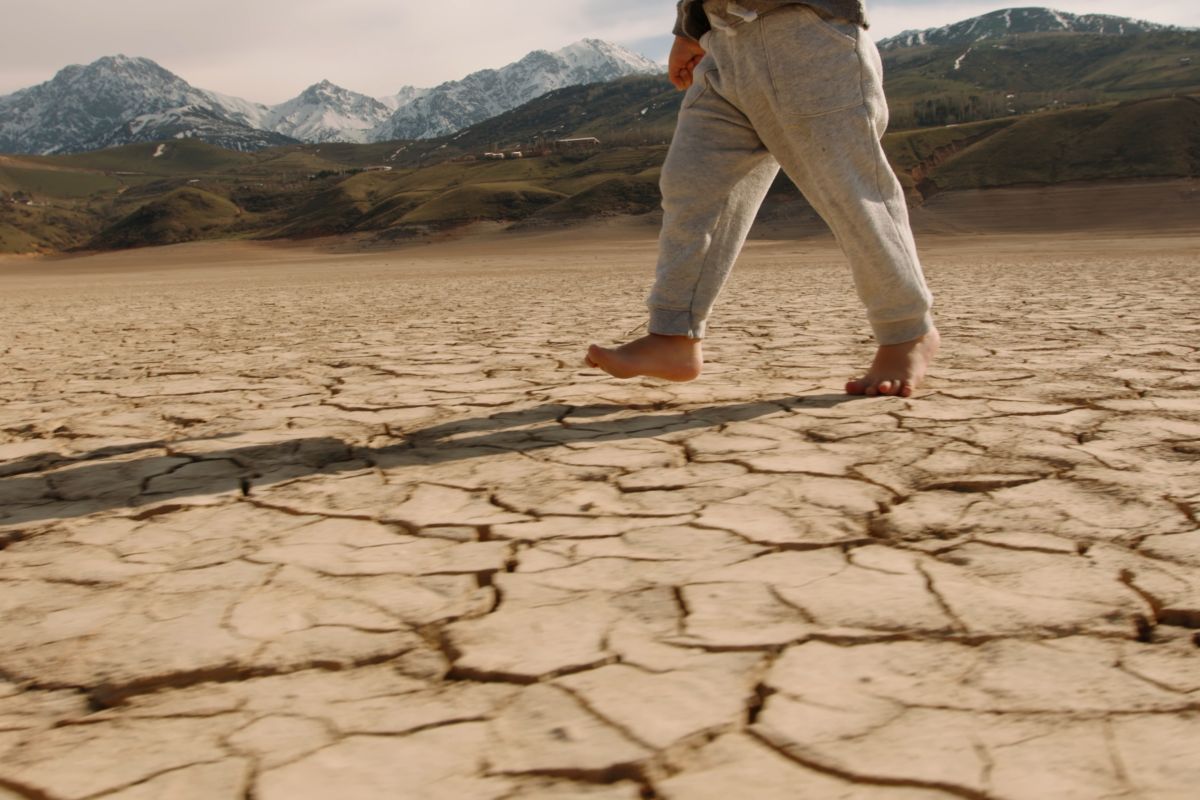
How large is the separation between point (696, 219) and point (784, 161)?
0.22m

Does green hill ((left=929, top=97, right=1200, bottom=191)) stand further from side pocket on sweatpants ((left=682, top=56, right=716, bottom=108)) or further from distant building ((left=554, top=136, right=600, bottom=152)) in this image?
side pocket on sweatpants ((left=682, top=56, right=716, bottom=108))

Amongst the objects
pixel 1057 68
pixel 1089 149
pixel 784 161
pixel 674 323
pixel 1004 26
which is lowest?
pixel 674 323

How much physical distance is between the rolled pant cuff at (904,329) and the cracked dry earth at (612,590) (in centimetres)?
16

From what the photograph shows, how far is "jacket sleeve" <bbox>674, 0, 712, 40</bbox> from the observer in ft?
6.98

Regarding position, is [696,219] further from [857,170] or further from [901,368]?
[901,368]

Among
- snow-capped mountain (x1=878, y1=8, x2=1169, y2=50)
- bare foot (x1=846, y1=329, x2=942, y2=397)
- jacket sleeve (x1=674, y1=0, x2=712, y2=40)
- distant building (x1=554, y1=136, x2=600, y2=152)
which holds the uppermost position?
snow-capped mountain (x1=878, y1=8, x2=1169, y2=50)

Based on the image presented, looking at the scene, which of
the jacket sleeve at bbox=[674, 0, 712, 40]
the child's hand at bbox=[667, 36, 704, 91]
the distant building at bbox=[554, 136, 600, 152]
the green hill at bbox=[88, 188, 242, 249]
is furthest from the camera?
the distant building at bbox=[554, 136, 600, 152]

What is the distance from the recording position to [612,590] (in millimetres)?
1266

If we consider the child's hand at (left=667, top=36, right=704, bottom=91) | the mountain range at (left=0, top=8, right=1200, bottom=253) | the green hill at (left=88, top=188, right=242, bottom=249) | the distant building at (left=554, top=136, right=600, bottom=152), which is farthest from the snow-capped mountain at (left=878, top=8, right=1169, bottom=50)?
the child's hand at (left=667, top=36, right=704, bottom=91)

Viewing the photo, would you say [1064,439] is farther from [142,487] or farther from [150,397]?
[150,397]

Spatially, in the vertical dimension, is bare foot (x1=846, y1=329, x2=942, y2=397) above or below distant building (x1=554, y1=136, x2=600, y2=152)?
below

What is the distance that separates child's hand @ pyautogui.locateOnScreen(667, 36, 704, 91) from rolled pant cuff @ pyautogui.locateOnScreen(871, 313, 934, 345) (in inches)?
27.7

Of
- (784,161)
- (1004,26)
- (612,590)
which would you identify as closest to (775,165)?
(784,161)

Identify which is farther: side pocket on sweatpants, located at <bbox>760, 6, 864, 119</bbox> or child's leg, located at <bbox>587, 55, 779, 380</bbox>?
child's leg, located at <bbox>587, 55, 779, 380</bbox>
